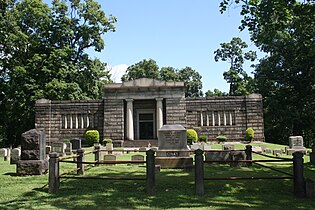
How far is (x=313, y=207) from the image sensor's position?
6.70 m

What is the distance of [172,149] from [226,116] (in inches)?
648

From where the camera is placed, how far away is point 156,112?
2880cm

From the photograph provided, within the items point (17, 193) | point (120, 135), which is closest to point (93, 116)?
point (120, 135)

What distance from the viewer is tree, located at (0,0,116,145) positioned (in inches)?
1256

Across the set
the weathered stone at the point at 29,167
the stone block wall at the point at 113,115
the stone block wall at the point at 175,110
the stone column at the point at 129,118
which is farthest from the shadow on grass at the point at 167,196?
the stone block wall at the point at 113,115

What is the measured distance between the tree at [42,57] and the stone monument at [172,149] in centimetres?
2016

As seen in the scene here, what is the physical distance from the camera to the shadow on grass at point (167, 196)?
6957 millimetres

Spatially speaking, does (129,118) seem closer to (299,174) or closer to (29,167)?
(29,167)

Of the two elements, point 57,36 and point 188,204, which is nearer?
point 188,204

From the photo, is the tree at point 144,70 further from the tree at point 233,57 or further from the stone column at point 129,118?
the stone column at point 129,118

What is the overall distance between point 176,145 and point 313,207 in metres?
7.14

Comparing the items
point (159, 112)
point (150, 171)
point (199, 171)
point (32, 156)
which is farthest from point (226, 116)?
point (150, 171)

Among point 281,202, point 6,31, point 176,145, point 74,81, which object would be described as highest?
point 6,31

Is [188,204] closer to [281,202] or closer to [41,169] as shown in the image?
[281,202]
